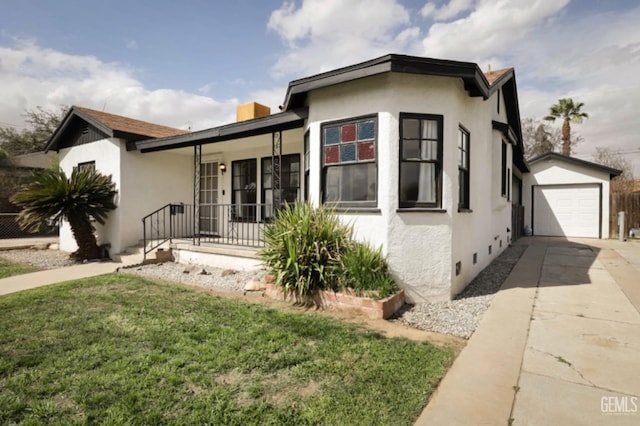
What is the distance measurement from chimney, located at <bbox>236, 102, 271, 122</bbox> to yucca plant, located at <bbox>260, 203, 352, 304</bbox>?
5.72 m

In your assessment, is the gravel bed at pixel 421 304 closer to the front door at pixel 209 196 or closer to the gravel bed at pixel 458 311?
the gravel bed at pixel 458 311

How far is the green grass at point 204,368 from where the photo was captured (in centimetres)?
235

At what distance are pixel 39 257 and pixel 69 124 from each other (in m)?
4.51

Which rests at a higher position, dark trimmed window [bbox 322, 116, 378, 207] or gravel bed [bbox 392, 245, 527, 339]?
dark trimmed window [bbox 322, 116, 378, 207]

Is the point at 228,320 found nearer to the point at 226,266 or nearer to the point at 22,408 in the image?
the point at 22,408

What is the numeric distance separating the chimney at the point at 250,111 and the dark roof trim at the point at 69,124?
3.62 meters

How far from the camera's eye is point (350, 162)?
5.56m

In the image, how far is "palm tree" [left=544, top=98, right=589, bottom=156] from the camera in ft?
74.8

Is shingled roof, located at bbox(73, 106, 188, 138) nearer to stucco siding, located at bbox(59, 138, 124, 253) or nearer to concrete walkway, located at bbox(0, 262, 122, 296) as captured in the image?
stucco siding, located at bbox(59, 138, 124, 253)

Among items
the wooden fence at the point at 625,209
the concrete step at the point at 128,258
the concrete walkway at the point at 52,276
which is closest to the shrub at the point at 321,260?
the concrete walkway at the point at 52,276

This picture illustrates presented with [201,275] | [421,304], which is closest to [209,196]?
[201,275]

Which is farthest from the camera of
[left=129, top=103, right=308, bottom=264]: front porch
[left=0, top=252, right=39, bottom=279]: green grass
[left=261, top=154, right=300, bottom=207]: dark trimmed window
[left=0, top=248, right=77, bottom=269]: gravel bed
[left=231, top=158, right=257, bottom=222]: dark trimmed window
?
[left=231, top=158, right=257, bottom=222]: dark trimmed window

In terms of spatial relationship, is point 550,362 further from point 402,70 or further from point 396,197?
point 402,70

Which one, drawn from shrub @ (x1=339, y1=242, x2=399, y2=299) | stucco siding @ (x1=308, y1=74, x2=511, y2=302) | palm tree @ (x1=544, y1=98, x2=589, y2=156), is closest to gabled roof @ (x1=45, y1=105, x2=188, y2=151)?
stucco siding @ (x1=308, y1=74, x2=511, y2=302)
